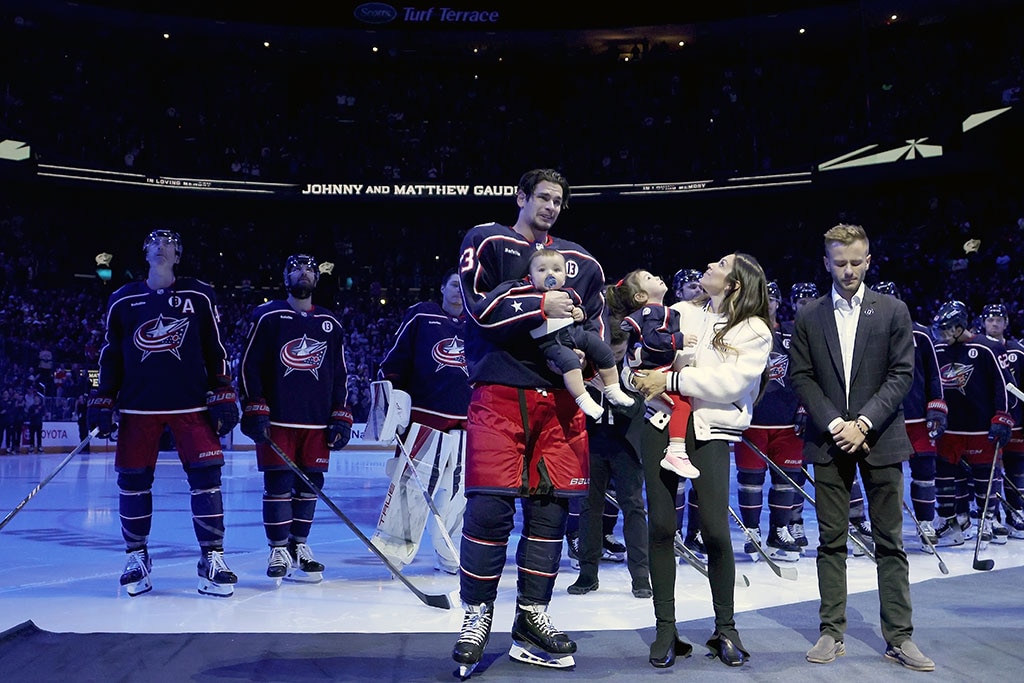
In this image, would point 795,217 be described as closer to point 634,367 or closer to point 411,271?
point 411,271

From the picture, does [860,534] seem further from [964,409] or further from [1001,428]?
[964,409]

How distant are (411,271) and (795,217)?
10.1 metres

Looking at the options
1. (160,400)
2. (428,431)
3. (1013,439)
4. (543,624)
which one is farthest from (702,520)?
(1013,439)

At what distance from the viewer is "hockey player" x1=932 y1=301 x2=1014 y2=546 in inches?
304

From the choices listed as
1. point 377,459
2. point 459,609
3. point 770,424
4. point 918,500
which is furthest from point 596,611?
point 377,459

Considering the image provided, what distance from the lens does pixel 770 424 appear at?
680 centimetres

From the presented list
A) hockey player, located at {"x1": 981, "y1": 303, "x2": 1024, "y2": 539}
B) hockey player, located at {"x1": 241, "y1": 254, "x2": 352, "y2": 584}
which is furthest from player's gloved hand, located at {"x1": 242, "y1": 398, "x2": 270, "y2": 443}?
hockey player, located at {"x1": 981, "y1": 303, "x2": 1024, "y2": 539}

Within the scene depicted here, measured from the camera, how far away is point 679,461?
376 cm

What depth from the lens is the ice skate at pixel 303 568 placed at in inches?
226

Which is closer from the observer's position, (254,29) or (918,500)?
(918,500)

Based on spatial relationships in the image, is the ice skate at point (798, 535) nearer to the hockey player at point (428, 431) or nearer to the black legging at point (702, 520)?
the hockey player at point (428, 431)

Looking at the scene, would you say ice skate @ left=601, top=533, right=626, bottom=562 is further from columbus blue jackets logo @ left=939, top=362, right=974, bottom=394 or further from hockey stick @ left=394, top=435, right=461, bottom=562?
columbus blue jackets logo @ left=939, top=362, right=974, bottom=394

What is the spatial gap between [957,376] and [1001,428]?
59 centimetres

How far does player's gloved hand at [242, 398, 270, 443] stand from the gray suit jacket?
3.00 m
